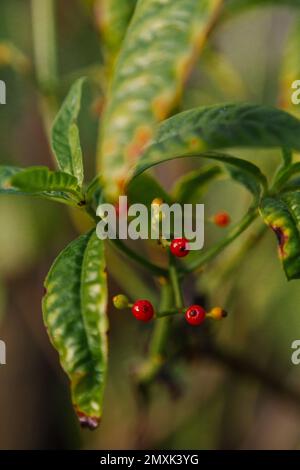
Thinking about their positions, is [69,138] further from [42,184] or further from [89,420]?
[89,420]

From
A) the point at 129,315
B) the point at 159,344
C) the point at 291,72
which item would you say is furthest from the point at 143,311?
the point at 129,315

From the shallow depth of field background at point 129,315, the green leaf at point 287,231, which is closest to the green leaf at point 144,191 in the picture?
the green leaf at point 287,231

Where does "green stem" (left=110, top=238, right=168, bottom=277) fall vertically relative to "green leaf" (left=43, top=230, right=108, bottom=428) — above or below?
above

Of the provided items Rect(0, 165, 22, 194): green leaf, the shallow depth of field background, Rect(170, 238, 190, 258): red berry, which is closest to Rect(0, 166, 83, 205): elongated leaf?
Rect(0, 165, 22, 194): green leaf

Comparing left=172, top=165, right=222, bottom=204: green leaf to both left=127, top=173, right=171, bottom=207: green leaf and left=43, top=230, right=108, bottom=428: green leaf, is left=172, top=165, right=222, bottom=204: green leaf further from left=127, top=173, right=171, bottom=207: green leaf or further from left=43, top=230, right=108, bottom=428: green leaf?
left=43, top=230, right=108, bottom=428: green leaf

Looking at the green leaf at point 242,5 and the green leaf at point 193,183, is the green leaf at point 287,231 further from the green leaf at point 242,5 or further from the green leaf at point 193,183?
the green leaf at point 242,5
